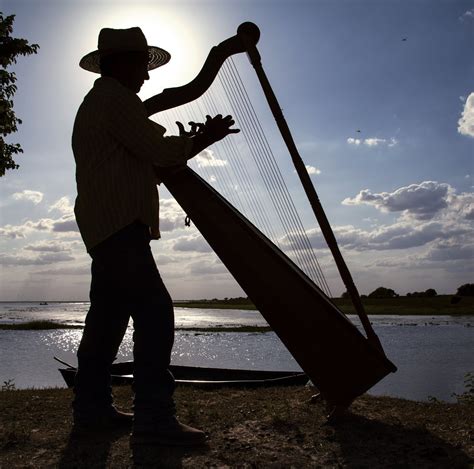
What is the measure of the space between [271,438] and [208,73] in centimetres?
279

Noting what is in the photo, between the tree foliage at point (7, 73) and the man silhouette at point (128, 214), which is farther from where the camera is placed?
the tree foliage at point (7, 73)

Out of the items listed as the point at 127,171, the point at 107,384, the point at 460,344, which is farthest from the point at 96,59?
the point at 460,344

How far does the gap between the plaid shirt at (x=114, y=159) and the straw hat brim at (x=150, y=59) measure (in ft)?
1.13

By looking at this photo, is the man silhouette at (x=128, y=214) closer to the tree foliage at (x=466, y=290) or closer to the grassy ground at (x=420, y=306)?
the grassy ground at (x=420, y=306)

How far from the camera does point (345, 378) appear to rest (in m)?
3.83

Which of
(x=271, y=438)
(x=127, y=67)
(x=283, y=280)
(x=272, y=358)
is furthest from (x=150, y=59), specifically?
(x=272, y=358)

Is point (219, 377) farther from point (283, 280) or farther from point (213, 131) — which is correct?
point (213, 131)

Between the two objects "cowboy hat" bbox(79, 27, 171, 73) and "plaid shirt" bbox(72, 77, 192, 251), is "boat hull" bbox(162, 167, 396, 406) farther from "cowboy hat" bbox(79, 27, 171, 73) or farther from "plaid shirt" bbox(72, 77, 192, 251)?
"cowboy hat" bbox(79, 27, 171, 73)

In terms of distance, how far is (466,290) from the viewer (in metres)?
64.1

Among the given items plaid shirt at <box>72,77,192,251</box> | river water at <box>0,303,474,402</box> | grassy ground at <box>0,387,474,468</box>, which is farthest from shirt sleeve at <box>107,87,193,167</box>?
river water at <box>0,303,474,402</box>

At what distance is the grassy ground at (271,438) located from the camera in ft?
10.2

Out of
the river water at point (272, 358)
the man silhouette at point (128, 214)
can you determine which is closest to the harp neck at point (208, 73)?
the man silhouette at point (128, 214)

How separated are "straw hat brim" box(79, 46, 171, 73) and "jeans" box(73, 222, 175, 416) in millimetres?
1155

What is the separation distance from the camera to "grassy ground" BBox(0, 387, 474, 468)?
10.2 feet
